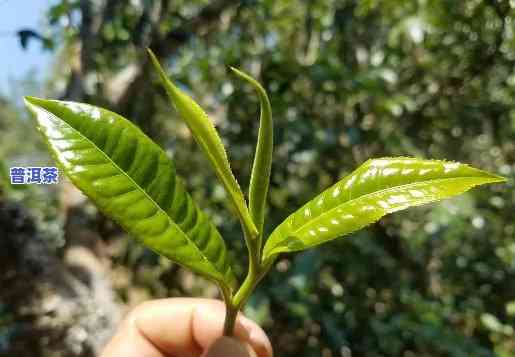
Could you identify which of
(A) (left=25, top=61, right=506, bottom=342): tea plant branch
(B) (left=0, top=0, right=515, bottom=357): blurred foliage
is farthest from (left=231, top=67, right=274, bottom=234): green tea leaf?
(B) (left=0, top=0, right=515, bottom=357): blurred foliage

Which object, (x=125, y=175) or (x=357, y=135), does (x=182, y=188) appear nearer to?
(x=125, y=175)

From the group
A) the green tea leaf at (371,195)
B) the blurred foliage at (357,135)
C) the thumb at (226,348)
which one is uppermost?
the green tea leaf at (371,195)

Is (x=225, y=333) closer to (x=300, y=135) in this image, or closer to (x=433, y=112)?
(x=300, y=135)

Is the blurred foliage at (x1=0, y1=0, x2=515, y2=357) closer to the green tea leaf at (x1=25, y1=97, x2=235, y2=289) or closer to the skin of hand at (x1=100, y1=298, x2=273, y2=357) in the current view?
the skin of hand at (x1=100, y1=298, x2=273, y2=357)

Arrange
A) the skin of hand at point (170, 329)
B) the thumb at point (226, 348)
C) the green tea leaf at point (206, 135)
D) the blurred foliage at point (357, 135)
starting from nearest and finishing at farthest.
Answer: the green tea leaf at point (206, 135) < the thumb at point (226, 348) < the skin of hand at point (170, 329) < the blurred foliage at point (357, 135)

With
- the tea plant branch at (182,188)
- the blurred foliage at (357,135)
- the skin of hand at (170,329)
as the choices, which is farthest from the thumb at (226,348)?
the blurred foliage at (357,135)

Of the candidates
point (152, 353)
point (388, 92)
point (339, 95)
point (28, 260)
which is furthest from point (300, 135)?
point (152, 353)

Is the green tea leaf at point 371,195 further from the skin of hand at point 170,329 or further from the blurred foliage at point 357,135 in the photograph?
the blurred foliage at point 357,135
